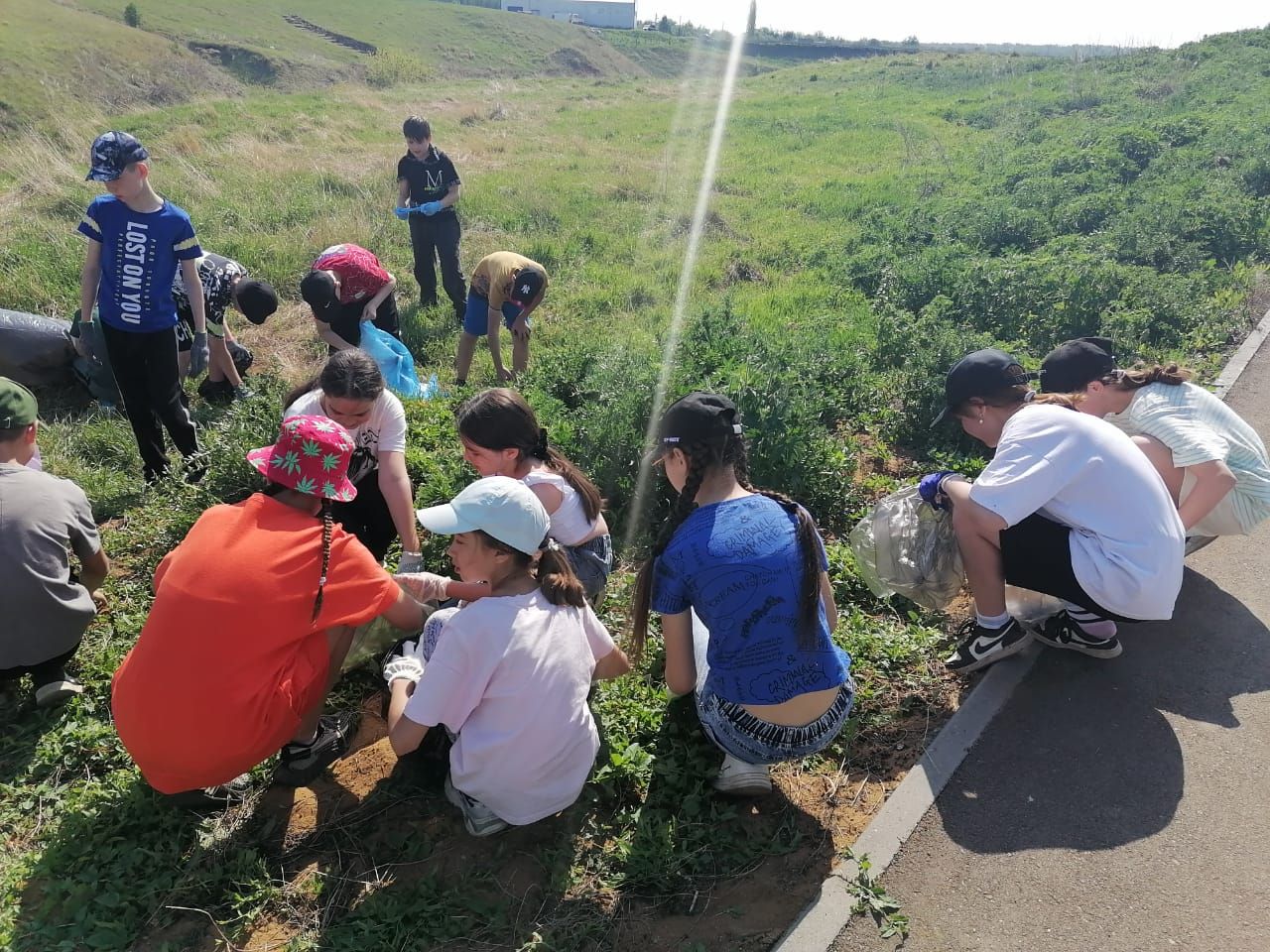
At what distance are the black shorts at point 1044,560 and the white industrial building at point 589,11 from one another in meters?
90.4

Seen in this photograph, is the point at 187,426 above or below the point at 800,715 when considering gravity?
below

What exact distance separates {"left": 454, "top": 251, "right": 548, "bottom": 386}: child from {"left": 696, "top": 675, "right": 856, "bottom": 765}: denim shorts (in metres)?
3.84

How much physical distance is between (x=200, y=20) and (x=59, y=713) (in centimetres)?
4448

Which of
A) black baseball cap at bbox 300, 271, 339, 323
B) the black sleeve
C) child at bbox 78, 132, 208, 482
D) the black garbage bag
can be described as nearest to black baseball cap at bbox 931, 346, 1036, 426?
black baseball cap at bbox 300, 271, 339, 323

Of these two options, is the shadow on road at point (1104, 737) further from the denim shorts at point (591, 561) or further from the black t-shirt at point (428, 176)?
the black t-shirt at point (428, 176)

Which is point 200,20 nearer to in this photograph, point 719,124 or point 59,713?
point 719,124

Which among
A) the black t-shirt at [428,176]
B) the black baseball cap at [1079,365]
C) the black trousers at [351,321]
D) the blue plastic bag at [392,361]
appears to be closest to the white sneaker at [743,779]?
the black baseball cap at [1079,365]

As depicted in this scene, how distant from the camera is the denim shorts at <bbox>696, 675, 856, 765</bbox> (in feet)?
8.81

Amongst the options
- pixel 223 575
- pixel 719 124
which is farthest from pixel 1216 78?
pixel 223 575

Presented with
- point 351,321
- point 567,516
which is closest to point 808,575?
point 567,516

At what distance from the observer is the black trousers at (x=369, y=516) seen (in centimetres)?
376

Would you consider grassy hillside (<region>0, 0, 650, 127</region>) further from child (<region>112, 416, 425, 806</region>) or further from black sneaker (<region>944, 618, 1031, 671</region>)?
black sneaker (<region>944, 618, 1031, 671</region>)

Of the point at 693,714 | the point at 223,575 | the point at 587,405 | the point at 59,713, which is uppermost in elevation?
the point at 223,575

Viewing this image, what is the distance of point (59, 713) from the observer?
326 cm
